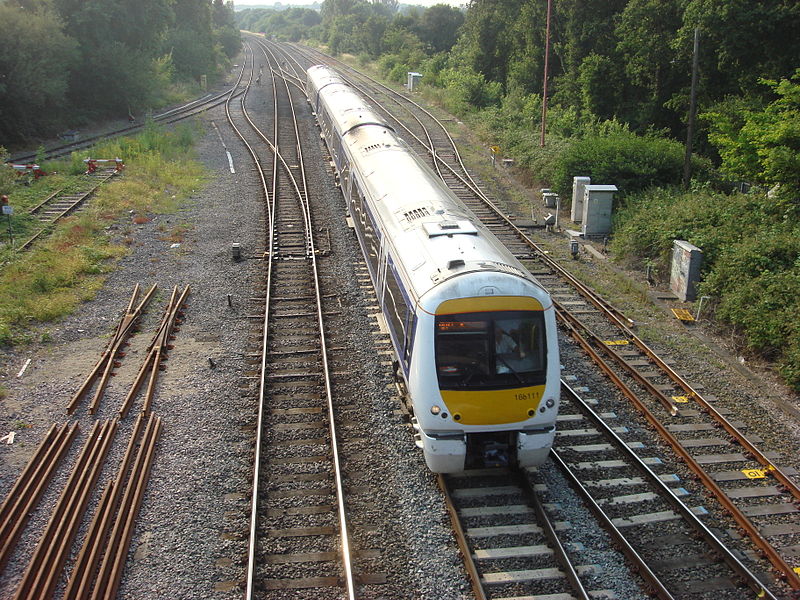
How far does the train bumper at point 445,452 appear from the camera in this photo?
7.77m

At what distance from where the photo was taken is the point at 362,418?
9750mm

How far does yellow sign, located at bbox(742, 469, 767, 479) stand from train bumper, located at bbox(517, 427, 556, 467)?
2934 mm

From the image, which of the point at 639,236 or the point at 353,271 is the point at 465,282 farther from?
the point at 639,236

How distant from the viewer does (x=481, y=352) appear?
Result: 779cm

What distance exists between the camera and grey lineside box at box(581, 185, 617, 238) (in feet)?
58.8

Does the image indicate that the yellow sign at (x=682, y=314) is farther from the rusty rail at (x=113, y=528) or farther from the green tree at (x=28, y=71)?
the green tree at (x=28, y=71)

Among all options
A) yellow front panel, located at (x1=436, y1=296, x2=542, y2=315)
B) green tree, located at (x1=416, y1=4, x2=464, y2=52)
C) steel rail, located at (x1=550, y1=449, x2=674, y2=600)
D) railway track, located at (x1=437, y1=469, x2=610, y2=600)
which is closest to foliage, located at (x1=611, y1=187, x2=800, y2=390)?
steel rail, located at (x1=550, y1=449, x2=674, y2=600)

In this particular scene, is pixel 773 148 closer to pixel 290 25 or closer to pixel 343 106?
pixel 343 106

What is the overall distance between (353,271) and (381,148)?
2.97m

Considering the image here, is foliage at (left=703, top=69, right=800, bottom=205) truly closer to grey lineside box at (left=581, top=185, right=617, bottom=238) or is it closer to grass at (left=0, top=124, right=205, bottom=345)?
grey lineside box at (left=581, top=185, right=617, bottom=238)

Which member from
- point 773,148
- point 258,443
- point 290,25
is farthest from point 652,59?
point 290,25

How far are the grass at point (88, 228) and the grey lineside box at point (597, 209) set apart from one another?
11.1 meters

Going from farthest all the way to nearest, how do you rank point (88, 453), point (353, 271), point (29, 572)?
point (353, 271) → point (88, 453) → point (29, 572)

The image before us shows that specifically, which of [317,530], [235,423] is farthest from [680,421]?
[235,423]
